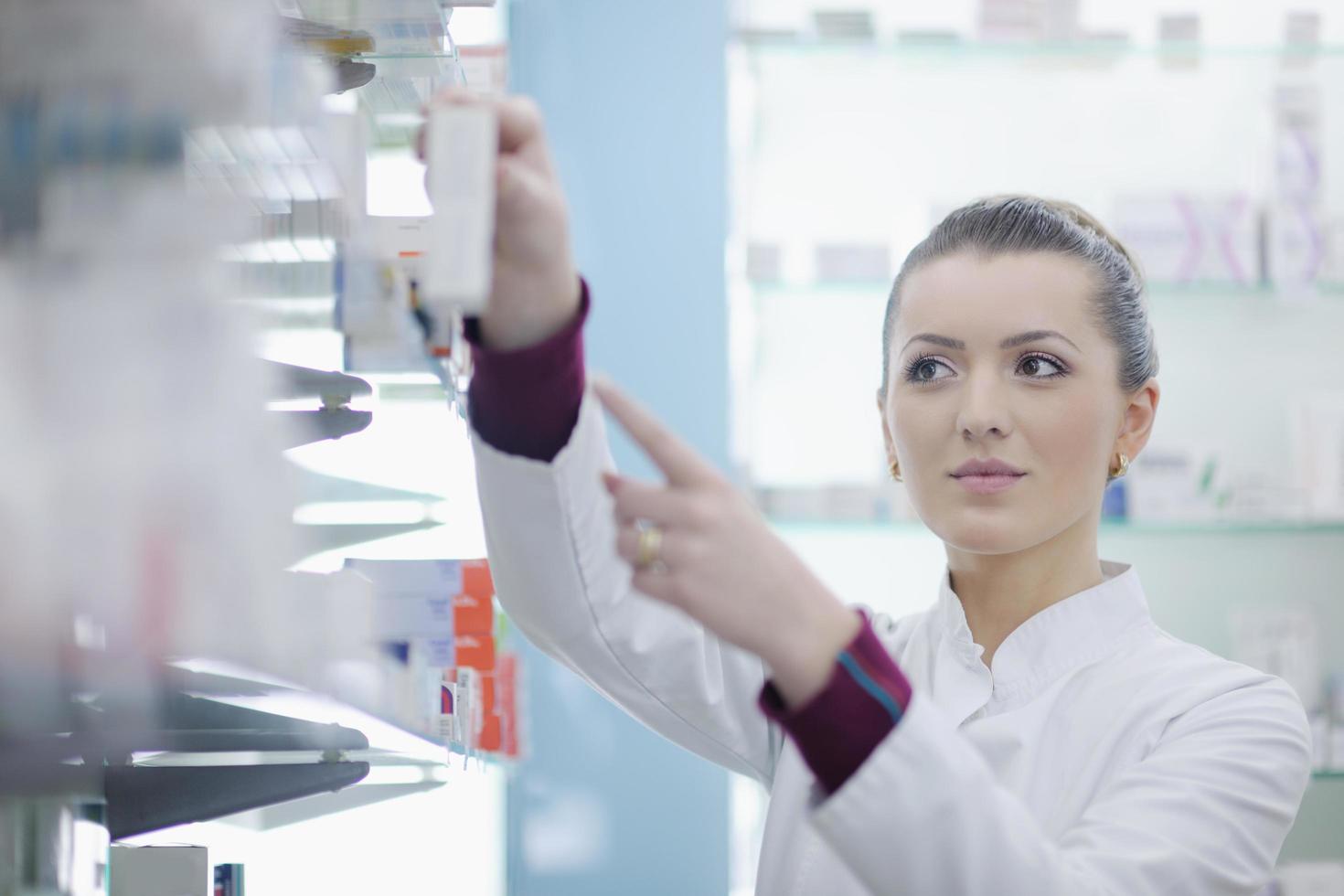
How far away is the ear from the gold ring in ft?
2.79

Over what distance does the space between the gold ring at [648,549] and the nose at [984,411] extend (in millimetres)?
636

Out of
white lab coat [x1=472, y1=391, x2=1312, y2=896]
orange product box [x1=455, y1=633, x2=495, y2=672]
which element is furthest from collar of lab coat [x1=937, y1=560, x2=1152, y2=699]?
orange product box [x1=455, y1=633, x2=495, y2=672]

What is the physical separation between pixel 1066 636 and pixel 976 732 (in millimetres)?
149

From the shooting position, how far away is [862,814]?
746 millimetres

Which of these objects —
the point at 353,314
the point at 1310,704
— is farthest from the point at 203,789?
the point at 1310,704

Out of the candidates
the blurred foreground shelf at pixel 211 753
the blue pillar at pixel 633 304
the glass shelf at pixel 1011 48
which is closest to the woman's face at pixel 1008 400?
the blurred foreground shelf at pixel 211 753

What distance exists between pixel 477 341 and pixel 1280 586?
2.53 m

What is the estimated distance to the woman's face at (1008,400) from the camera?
127 cm

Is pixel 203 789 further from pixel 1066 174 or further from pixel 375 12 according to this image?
pixel 1066 174

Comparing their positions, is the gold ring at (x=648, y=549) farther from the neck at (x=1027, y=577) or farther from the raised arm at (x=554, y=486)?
the neck at (x=1027, y=577)

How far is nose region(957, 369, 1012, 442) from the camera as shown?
126cm

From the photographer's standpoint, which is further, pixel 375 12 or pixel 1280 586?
pixel 1280 586

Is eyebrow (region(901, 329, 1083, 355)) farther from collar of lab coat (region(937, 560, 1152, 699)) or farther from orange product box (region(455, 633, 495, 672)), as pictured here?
orange product box (region(455, 633, 495, 672))

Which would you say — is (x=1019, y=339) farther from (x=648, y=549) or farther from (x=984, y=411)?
(x=648, y=549)
